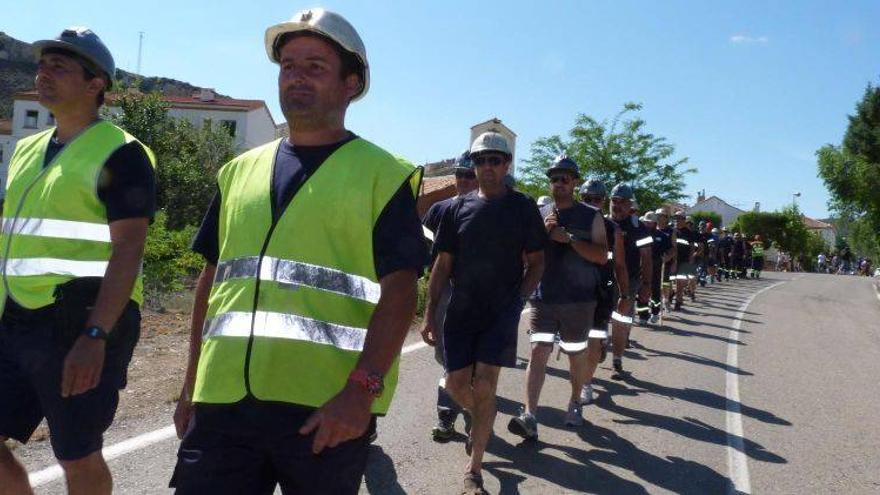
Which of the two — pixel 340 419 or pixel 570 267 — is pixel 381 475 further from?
pixel 340 419

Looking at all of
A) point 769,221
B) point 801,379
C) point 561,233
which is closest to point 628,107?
point 801,379

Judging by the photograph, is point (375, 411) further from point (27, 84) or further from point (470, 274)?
point (27, 84)

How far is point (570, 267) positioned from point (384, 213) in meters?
4.28

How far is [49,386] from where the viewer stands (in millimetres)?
2967

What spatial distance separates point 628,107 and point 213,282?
3367cm

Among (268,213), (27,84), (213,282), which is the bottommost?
(213,282)

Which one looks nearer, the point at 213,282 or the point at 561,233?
the point at 213,282

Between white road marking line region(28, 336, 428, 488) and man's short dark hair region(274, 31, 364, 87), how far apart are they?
245cm

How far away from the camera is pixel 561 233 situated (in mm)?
6180

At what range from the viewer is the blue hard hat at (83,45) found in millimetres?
3154

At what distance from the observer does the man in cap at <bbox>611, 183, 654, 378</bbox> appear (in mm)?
9141

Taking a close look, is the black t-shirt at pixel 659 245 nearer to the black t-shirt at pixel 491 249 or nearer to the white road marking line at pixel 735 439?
the white road marking line at pixel 735 439

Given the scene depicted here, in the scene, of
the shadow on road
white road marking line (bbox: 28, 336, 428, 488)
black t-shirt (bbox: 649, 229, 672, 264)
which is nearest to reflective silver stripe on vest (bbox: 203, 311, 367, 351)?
white road marking line (bbox: 28, 336, 428, 488)

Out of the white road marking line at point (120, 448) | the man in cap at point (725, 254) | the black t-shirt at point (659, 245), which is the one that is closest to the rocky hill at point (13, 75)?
the man in cap at point (725, 254)
